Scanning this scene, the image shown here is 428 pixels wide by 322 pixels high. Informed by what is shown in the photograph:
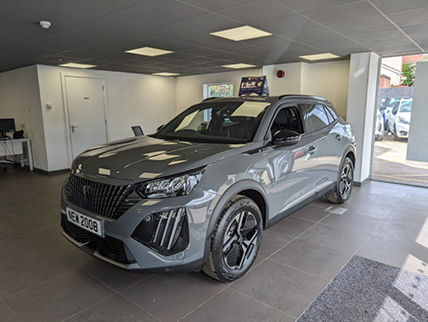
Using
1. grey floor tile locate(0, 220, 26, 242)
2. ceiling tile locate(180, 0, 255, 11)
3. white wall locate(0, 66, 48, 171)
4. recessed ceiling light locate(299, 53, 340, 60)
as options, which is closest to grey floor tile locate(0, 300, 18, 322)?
grey floor tile locate(0, 220, 26, 242)

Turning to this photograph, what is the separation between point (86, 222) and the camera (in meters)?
2.12

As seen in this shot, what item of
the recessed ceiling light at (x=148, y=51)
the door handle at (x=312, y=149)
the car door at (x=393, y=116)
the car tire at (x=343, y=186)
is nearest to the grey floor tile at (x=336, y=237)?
the car tire at (x=343, y=186)

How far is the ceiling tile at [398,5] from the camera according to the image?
2.74 meters

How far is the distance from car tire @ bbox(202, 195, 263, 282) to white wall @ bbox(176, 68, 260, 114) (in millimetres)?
5858

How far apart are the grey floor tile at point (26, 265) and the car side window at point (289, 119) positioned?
7.82 ft

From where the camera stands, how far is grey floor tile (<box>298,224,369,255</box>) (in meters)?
3.03

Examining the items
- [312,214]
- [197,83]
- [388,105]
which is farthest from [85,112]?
[388,105]

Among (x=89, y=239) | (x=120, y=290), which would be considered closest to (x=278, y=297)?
(x=120, y=290)

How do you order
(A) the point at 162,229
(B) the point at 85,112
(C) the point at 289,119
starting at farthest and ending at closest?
(B) the point at 85,112
(C) the point at 289,119
(A) the point at 162,229

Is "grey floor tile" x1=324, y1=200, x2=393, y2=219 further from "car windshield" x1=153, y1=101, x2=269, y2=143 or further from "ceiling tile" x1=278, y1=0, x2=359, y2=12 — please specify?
"ceiling tile" x1=278, y1=0, x2=359, y2=12

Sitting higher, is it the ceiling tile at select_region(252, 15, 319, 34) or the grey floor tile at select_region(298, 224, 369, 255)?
the ceiling tile at select_region(252, 15, 319, 34)

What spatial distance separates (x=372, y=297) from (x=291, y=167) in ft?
4.03

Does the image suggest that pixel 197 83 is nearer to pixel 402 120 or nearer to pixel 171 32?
pixel 171 32

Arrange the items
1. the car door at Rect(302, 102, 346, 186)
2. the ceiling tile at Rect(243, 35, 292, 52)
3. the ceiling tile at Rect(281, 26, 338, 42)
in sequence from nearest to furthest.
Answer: the car door at Rect(302, 102, 346, 186) < the ceiling tile at Rect(281, 26, 338, 42) < the ceiling tile at Rect(243, 35, 292, 52)
